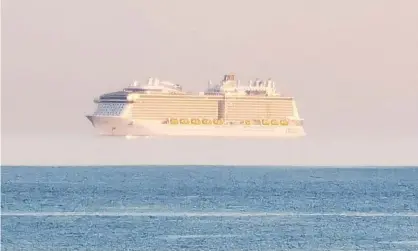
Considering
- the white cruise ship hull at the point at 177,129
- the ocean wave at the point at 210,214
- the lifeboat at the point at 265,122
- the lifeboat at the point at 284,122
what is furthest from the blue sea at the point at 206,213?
the lifeboat at the point at 284,122

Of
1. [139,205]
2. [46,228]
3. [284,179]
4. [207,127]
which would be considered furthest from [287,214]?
[207,127]

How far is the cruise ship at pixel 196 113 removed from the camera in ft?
359

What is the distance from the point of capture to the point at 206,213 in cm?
3897

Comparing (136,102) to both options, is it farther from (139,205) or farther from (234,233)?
(234,233)

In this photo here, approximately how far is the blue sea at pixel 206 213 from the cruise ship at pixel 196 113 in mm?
46848

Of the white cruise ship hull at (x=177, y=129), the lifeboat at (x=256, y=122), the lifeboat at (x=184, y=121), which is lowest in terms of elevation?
the white cruise ship hull at (x=177, y=129)

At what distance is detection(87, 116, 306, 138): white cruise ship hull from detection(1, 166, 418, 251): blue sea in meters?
46.1

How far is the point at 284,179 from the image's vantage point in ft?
202

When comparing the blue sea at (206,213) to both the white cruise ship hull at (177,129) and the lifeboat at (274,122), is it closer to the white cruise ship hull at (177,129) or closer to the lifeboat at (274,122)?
the white cruise ship hull at (177,129)

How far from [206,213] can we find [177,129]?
69.3 metres

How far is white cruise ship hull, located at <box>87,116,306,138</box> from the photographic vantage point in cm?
10875

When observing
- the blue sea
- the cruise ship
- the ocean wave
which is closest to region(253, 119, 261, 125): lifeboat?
the cruise ship

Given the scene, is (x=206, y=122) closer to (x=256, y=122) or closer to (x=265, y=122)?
(x=256, y=122)

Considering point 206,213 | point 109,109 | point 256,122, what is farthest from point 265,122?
point 206,213
